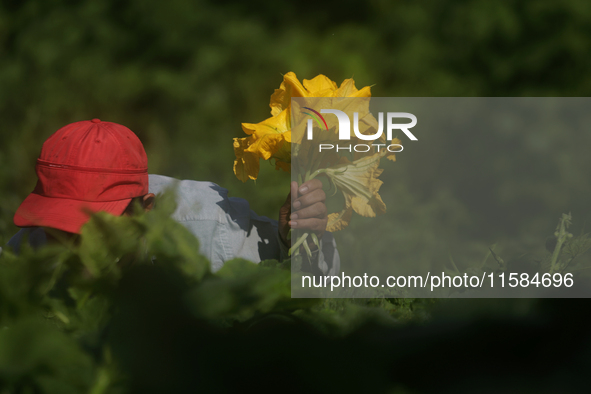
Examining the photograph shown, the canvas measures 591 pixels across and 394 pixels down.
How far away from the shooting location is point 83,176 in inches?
25.4

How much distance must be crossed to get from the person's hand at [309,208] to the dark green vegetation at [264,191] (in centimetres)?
16

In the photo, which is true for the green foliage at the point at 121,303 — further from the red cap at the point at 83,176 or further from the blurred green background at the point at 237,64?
the blurred green background at the point at 237,64

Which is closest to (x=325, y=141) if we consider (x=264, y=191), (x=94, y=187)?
(x=94, y=187)

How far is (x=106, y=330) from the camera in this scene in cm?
30

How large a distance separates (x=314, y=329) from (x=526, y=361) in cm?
12

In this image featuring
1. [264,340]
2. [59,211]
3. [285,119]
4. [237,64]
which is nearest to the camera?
[264,340]

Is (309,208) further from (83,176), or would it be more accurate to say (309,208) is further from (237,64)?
(237,64)

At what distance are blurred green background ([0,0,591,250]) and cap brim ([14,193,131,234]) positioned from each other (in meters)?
1.08

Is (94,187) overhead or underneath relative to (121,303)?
overhead

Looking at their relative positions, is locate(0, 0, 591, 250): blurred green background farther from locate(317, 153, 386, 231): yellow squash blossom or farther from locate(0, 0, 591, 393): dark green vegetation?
locate(317, 153, 386, 231): yellow squash blossom

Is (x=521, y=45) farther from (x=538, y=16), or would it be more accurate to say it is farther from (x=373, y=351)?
(x=373, y=351)

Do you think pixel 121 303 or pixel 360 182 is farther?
pixel 360 182

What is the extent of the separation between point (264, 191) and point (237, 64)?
1.70 ft

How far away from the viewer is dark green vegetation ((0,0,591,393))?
0.29 metres
